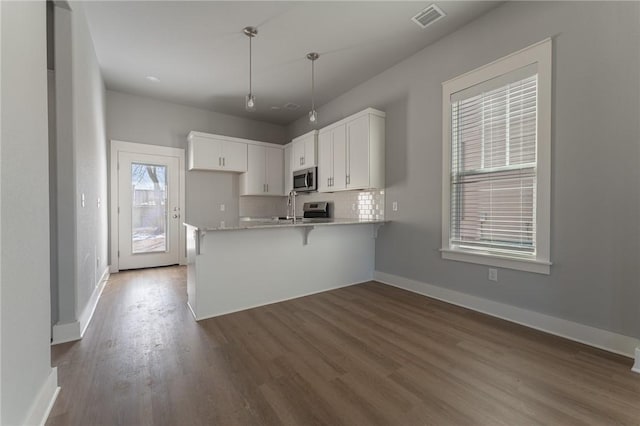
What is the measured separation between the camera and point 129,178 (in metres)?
4.66

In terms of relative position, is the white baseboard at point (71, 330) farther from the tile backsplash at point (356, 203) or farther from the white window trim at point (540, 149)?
the white window trim at point (540, 149)

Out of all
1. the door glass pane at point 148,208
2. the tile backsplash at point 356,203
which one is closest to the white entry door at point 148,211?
the door glass pane at point 148,208

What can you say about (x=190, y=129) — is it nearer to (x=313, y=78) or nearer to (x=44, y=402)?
(x=313, y=78)

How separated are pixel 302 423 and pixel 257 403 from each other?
0.93 ft

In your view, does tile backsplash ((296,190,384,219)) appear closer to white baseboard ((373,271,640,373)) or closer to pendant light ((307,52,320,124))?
white baseboard ((373,271,640,373))

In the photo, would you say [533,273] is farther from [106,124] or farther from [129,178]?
[106,124]

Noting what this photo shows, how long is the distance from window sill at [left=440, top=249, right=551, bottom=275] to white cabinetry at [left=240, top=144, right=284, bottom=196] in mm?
3573

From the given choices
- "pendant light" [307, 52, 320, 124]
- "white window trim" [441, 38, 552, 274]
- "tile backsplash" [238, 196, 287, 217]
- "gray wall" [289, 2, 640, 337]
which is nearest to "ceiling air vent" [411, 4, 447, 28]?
"gray wall" [289, 2, 640, 337]

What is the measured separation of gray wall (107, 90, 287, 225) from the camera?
180 inches

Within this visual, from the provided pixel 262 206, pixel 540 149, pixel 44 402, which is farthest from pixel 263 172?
pixel 44 402

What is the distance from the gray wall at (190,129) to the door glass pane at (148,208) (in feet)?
1.36

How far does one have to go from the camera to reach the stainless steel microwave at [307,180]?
474 centimetres

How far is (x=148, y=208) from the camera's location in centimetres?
482

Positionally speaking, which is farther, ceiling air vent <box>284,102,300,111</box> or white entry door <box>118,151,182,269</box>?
Answer: ceiling air vent <box>284,102,300,111</box>
